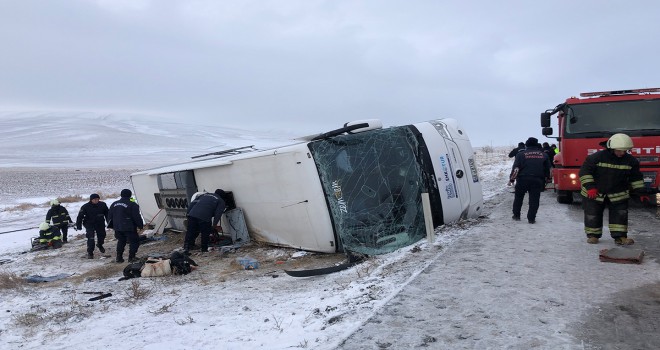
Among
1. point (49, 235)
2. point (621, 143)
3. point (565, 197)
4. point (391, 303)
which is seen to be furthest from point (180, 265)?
point (565, 197)

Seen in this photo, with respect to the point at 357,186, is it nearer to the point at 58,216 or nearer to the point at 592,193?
the point at 592,193

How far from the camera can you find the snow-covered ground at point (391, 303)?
3625 millimetres

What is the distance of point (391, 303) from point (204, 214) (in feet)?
17.1

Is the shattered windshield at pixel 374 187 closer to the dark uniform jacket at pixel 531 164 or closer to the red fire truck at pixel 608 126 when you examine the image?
the dark uniform jacket at pixel 531 164

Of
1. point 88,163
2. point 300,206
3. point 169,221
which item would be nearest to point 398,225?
point 300,206

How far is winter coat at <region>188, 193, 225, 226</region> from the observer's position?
855cm

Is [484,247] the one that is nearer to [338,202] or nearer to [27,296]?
[338,202]

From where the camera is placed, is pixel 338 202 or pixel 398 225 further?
pixel 398 225

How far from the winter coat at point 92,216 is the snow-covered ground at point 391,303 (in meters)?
2.92

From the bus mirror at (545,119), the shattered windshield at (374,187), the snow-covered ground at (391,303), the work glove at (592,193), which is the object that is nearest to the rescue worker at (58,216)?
the snow-covered ground at (391,303)

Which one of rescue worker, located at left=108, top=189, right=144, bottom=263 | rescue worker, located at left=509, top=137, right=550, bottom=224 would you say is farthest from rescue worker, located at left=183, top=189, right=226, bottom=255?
rescue worker, located at left=509, top=137, right=550, bottom=224

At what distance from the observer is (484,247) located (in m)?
6.45

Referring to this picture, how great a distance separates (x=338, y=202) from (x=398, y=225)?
1.19m

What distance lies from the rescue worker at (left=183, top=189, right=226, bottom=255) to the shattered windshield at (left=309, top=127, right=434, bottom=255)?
2602mm
